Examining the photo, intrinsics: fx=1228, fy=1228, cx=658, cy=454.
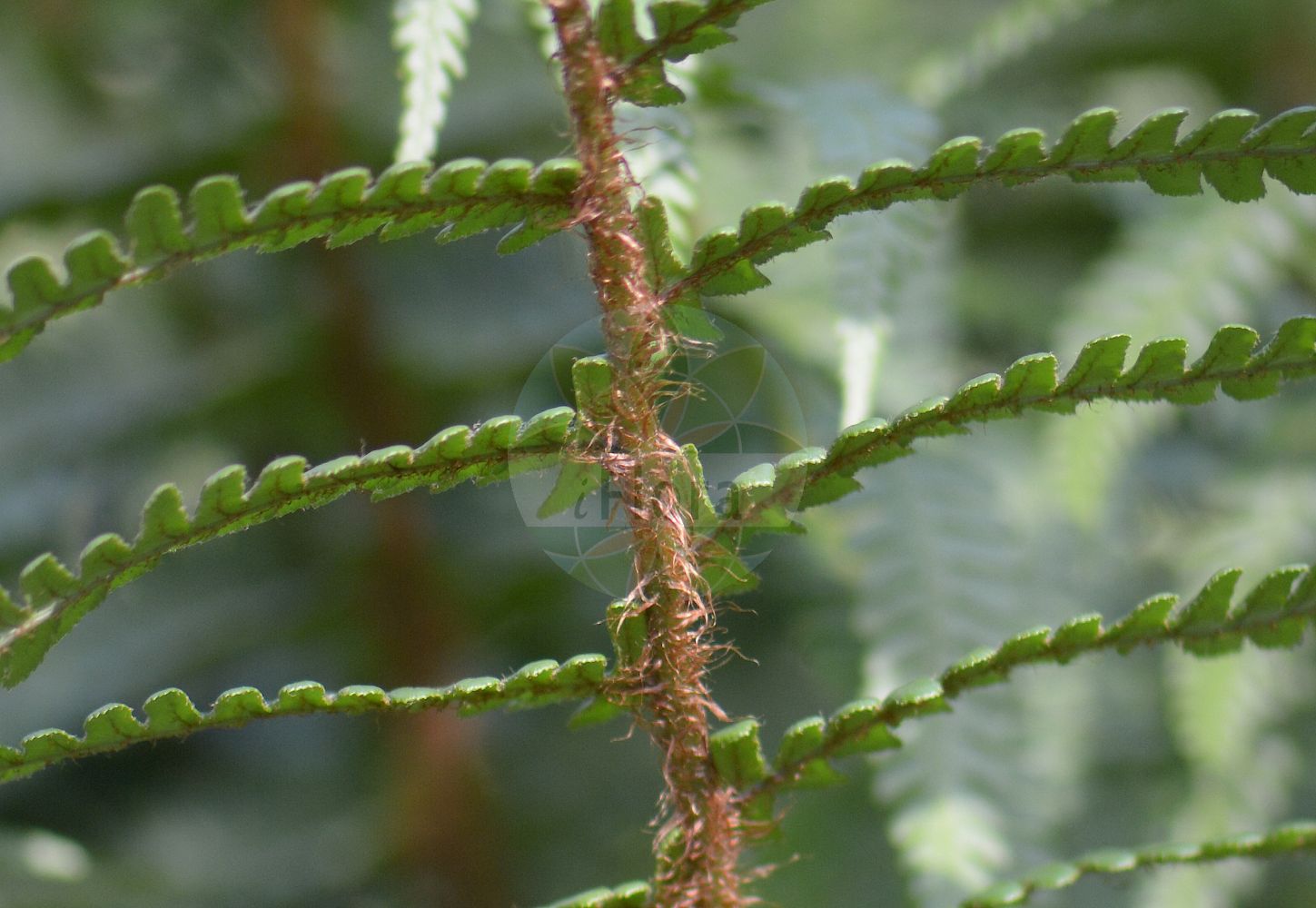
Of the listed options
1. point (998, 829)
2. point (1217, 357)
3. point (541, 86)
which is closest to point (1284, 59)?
point (541, 86)

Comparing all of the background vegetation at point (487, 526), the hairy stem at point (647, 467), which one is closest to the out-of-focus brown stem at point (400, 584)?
the background vegetation at point (487, 526)

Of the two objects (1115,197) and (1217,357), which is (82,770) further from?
(1115,197)

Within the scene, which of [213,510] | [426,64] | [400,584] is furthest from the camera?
[400,584]

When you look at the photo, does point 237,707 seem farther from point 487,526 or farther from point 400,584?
point 487,526

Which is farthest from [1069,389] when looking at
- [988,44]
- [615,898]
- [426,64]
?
[988,44]

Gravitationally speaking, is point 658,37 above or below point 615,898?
above

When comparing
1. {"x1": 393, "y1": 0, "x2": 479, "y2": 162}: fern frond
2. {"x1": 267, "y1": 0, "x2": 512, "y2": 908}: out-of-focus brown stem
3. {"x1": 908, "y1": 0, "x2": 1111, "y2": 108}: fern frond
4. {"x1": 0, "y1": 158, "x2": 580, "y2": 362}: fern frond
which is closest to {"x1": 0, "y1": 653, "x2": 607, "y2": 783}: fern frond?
{"x1": 0, "y1": 158, "x2": 580, "y2": 362}: fern frond

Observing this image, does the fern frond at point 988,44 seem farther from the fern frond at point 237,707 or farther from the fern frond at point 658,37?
the fern frond at point 237,707
